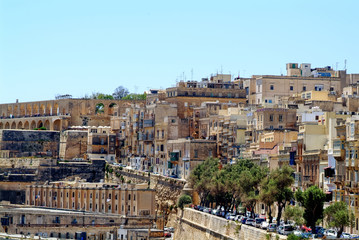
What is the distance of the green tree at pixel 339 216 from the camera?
57812mm

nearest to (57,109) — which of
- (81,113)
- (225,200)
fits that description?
A: (81,113)

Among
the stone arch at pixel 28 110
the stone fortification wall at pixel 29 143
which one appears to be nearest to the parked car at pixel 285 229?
the stone fortification wall at pixel 29 143

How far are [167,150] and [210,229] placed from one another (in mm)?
32755

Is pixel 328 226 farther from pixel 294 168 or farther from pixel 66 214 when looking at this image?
pixel 66 214

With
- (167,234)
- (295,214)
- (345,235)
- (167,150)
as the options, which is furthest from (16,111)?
(345,235)

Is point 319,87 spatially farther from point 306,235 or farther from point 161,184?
point 306,235

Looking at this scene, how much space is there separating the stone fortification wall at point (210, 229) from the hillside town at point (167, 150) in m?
1.20

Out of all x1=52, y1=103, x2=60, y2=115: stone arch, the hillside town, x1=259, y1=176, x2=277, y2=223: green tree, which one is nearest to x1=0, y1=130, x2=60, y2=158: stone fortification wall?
the hillside town

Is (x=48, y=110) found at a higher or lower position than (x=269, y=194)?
higher

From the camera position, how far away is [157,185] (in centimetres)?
9719

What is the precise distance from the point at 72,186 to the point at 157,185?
788cm

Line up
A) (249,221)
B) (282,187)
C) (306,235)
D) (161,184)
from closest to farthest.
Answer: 1. (306,235)
2. (249,221)
3. (282,187)
4. (161,184)

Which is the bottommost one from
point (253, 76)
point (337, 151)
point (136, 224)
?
point (136, 224)

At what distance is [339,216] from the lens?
5791 cm
